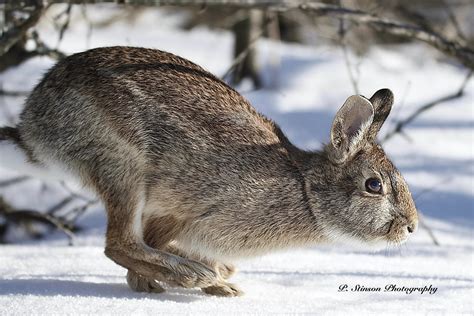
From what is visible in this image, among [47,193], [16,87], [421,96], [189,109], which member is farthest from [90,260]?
[421,96]

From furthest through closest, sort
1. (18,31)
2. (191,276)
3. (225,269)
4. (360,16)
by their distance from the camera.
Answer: (360,16), (18,31), (225,269), (191,276)

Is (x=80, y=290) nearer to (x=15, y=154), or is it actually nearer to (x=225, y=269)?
(x=225, y=269)

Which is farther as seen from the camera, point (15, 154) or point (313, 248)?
point (313, 248)

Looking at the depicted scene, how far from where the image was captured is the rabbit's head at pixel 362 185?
14.2ft

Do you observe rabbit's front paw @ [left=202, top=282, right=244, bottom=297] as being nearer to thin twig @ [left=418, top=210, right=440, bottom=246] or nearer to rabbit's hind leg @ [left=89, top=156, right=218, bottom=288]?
rabbit's hind leg @ [left=89, top=156, right=218, bottom=288]

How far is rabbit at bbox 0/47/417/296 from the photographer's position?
427cm

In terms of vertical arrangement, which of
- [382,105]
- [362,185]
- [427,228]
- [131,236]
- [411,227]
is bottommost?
[427,228]

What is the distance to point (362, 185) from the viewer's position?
4.38m

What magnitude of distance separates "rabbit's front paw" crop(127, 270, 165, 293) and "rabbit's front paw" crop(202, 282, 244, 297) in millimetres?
233

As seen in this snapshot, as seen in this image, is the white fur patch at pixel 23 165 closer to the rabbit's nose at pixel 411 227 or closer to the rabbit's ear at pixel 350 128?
the rabbit's ear at pixel 350 128

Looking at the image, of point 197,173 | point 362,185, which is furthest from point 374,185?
point 197,173

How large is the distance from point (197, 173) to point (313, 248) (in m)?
1.36

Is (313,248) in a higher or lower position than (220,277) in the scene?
lower

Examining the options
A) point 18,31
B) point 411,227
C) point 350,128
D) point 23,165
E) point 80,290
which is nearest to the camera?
point 80,290
